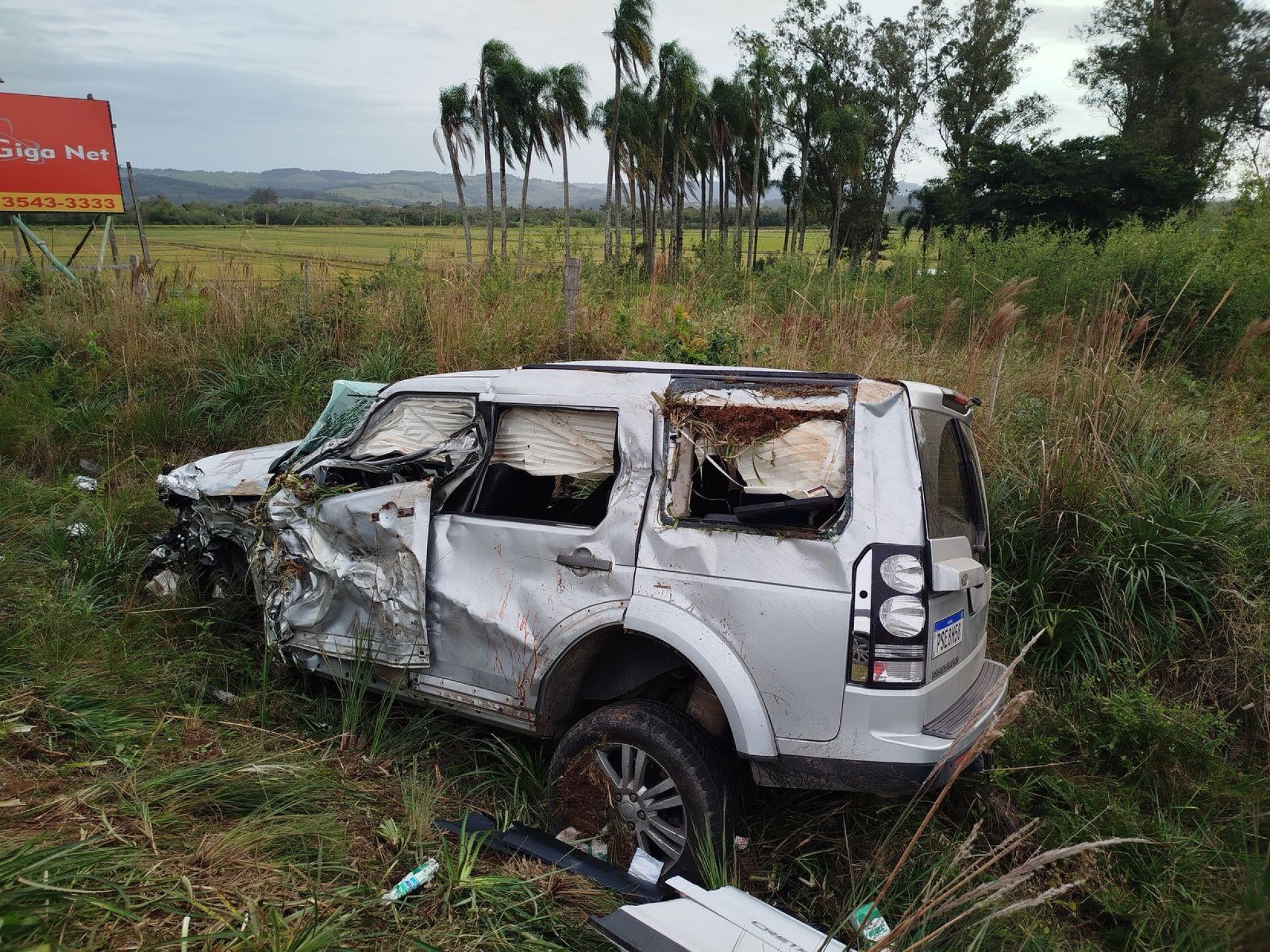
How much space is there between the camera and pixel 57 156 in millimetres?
13727

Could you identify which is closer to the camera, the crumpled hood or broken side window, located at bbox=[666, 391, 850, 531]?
broken side window, located at bbox=[666, 391, 850, 531]

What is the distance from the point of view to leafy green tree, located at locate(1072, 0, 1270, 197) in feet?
93.1

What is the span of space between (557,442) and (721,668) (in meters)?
1.29

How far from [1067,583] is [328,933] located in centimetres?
415

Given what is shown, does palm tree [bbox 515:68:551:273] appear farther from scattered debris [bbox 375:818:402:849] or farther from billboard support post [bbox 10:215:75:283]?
scattered debris [bbox 375:818:402:849]

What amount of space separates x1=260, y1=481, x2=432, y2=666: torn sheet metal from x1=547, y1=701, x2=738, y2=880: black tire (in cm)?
88

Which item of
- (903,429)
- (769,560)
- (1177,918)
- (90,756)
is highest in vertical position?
(903,429)

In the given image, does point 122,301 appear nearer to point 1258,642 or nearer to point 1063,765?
point 1063,765

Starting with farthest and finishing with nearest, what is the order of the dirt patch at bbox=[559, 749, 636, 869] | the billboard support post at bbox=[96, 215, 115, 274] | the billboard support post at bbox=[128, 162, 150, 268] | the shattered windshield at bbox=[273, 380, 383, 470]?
the billboard support post at bbox=[128, 162, 150, 268], the billboard support post at bbox=[96, 215, 115, 274], the shattered windshield at bbox=[273, 380, 383, 470], the dirt patch at bbox=[559, 749, 636, 869]

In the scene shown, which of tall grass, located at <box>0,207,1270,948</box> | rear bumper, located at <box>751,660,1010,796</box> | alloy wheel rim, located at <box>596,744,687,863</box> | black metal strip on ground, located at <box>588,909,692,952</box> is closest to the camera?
black metal strip on ground, located at <box>588,909,692,952</box>

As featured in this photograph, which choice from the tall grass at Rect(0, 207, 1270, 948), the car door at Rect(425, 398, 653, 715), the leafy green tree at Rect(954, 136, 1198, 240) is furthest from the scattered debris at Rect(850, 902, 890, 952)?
the leafy green tree at Rect(954, 136, 1198, 240)

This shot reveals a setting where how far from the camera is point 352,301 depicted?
9.27m

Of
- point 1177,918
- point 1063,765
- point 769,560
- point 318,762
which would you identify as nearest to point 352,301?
point 318,762

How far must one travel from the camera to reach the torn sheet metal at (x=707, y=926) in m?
2.21
